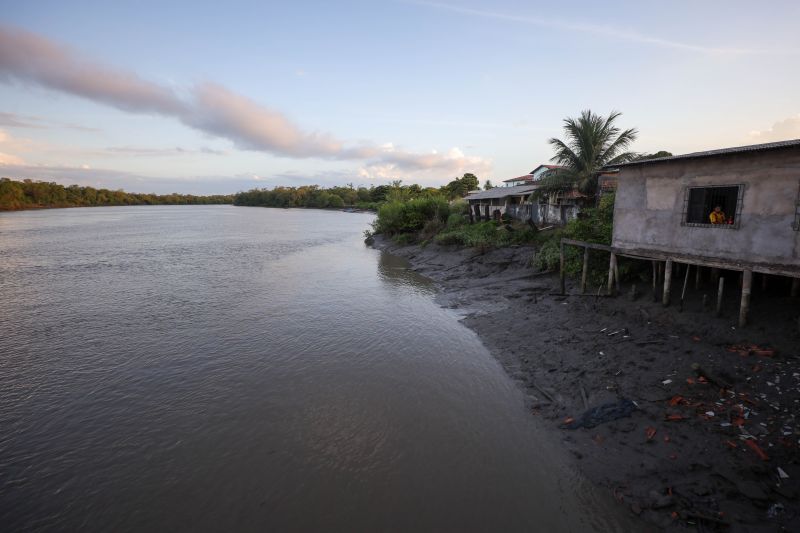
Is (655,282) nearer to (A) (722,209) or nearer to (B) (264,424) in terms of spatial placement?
(A) (722,209)

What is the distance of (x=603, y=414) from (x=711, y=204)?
819 centimetres

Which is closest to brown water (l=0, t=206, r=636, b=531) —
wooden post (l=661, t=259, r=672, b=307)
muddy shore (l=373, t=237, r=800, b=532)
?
muddy shore (l=373, t=237, r=800, b=532)

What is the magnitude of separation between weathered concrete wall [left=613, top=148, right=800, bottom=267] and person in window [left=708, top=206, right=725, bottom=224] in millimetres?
252

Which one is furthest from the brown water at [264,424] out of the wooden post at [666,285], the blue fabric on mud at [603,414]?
the wooden post at [666,285]

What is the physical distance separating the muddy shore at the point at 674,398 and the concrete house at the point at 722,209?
1.10 meters

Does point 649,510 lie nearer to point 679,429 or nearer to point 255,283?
point 679,429

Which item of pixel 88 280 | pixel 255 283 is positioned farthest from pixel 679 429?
pixel 88 280

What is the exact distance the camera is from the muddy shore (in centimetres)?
663

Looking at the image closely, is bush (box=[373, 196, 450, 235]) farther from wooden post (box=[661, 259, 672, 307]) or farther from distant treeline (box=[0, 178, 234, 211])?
distant treeline (box=[0, 178, 234, 211])

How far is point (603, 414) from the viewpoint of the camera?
925 cm

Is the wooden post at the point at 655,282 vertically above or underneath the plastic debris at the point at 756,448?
above

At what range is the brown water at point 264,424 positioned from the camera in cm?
717

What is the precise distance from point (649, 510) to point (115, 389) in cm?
1374

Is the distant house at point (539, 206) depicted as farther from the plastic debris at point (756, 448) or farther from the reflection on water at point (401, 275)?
the plastic debris at point (756, 448)
